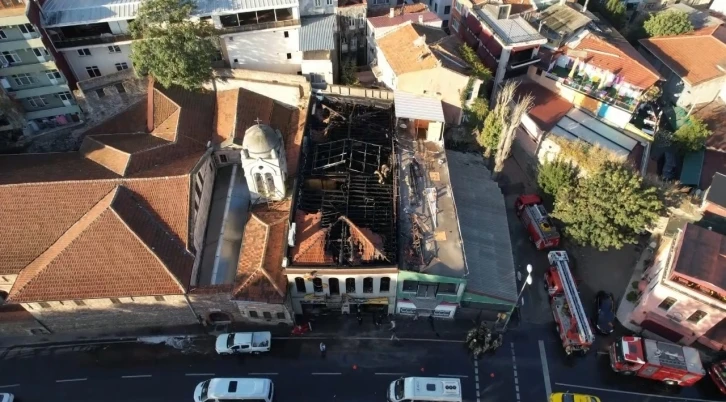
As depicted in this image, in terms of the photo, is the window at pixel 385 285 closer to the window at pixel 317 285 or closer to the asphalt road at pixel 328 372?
the window at pixel 317 285

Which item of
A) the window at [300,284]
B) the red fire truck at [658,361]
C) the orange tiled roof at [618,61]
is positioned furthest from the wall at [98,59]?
the red fire truck at [658,361]

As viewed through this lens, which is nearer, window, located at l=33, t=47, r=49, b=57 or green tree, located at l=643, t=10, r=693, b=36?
window, located at l=33, t=47, r=49, b=57

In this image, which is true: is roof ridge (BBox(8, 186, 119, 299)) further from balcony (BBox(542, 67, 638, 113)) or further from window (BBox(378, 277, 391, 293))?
balcony (BBox(542, 67, 638, 113))

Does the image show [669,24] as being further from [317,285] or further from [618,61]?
[317,285]

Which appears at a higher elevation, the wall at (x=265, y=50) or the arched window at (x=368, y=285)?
the wall at (x=265, y=50)

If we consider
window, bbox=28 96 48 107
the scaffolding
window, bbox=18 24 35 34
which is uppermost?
window, bbox=18 24 35 34

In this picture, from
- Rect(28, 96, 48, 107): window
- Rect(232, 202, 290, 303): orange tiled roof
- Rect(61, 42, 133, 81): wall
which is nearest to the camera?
Rect(232, 202, 290, 303): orange tiled roof

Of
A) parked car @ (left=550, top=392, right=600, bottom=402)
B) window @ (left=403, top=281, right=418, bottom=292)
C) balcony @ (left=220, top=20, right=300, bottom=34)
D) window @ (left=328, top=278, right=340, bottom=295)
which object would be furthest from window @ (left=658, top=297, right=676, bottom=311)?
balcony @ (left=220, top=20, right=300, bottom=34)
